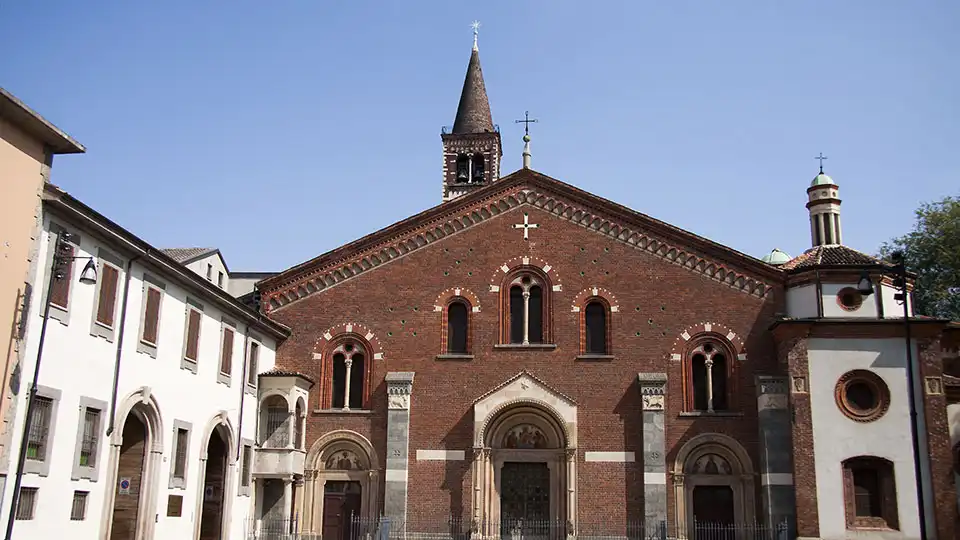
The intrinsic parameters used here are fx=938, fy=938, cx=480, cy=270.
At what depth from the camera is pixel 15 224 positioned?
62.8 feet

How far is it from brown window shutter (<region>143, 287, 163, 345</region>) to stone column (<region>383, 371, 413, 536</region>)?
376 inches

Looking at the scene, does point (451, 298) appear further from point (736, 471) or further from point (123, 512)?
point (123, 512)

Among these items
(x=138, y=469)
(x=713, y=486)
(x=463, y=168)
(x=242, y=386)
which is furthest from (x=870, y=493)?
(x=463, y=168)

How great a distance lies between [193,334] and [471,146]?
95.4ft

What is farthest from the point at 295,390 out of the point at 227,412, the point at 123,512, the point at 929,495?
the point at 929,495

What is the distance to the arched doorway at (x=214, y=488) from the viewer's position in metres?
28.5

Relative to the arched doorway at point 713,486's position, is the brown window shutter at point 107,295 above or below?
above

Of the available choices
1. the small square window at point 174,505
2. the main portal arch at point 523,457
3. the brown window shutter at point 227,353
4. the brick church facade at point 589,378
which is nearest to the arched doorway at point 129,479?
the small square window at point 174,505

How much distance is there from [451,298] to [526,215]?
4.08 meters

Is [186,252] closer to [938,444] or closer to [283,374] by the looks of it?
[283,374]

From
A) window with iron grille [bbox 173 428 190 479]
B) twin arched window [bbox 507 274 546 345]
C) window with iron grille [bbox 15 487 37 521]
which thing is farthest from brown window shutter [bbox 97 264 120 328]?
twin arched window [bbox 507 274 546 345]

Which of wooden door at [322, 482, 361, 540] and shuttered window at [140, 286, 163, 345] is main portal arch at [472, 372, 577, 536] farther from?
shuttered window at [140, 286, 163, 345]

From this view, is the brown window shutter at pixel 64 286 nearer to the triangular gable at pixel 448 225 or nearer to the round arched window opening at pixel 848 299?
the triangular gable at pixel 448 225

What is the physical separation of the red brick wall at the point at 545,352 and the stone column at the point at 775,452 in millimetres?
693
